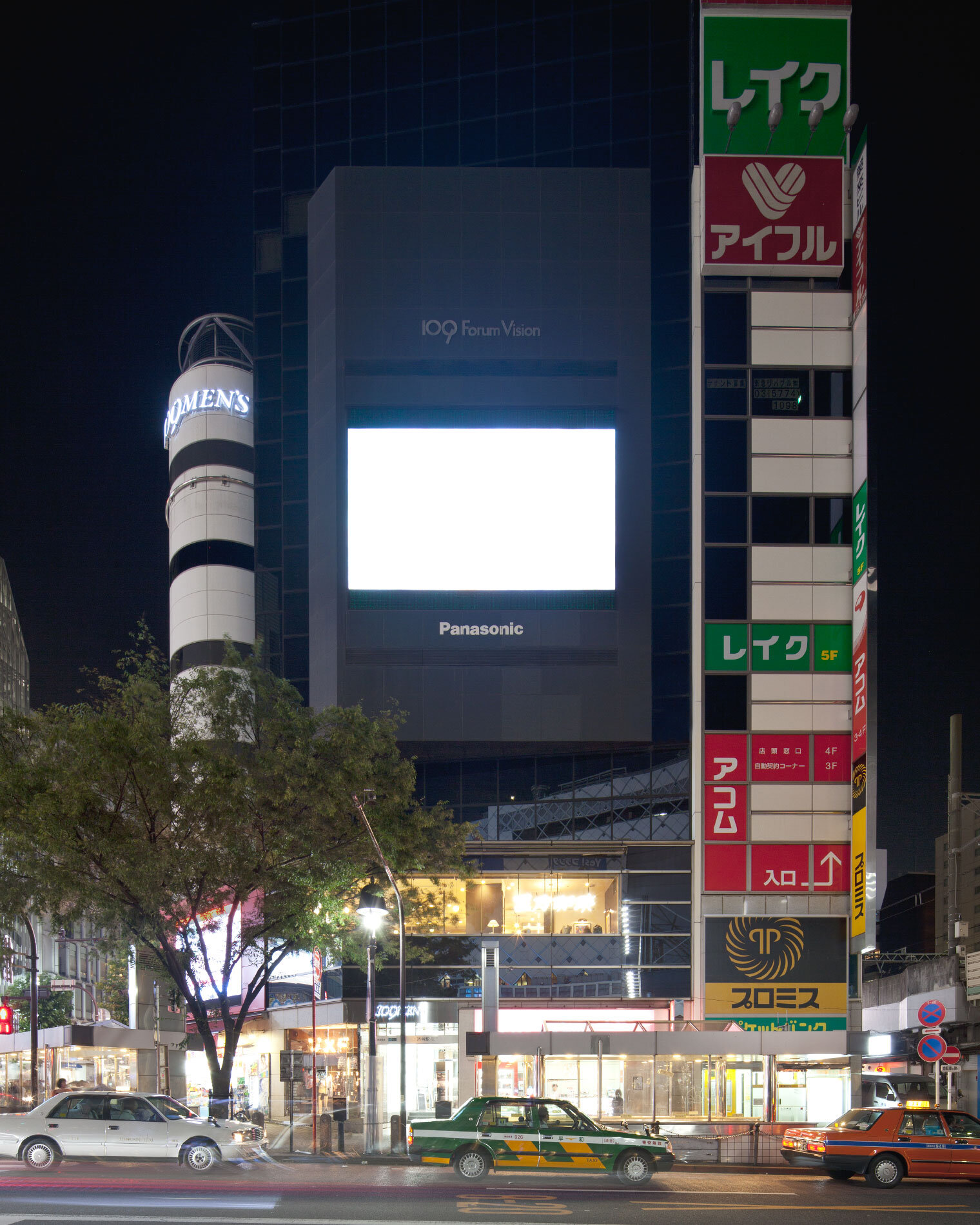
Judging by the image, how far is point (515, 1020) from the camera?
4909 cm

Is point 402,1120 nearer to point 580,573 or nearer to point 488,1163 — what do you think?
point 488,1163

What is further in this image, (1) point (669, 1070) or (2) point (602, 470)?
(2) point (602, 470)

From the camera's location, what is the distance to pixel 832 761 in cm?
4872

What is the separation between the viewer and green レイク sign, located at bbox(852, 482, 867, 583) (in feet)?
153

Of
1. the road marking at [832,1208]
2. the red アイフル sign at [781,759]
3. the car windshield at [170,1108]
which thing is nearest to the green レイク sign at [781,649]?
the red アイフル sign at [781,759]

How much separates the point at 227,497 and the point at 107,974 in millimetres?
48368

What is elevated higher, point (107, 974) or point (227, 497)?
point (227, 497)

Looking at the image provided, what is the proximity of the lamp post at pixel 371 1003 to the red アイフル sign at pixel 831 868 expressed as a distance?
1747 cm

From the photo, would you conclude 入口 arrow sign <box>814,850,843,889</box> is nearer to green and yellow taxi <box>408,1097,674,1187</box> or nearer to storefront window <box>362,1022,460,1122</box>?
storefront window <box>362,1022,460,1122</box>

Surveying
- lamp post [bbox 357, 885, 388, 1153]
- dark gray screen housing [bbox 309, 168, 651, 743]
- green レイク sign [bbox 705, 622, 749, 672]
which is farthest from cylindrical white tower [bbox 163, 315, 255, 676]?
lamp post [bbox 357, 885, 388, 1153]

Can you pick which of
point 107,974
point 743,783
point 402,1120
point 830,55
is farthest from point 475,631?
point 107,974

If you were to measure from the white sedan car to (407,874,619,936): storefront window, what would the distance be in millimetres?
21414

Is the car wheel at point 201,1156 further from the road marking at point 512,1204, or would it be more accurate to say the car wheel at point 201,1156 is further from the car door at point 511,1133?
the road marking at point 512,1204

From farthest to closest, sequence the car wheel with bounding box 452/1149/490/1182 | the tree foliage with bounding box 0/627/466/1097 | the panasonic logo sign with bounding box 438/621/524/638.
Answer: the panasonic logo sign with bounding box 438/621/524/638 → the tree foliage with bounding box 0/627/466/1097 → the car wheel with bounding box 452/1149/490/1182
